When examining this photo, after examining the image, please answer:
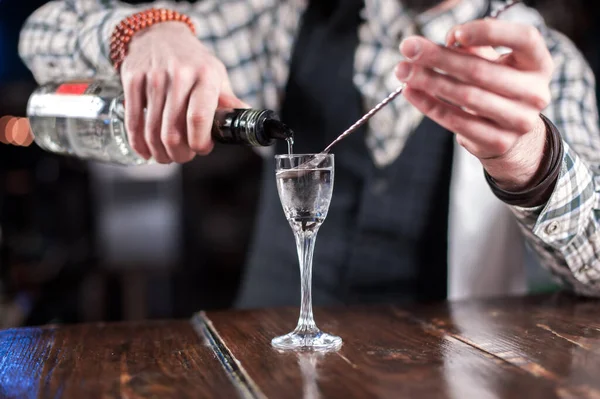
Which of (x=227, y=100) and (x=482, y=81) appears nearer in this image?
(x=482, y=81)

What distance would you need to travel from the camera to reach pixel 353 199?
177 centimetres

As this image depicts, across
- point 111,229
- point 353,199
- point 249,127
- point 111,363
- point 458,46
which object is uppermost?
point 458,46

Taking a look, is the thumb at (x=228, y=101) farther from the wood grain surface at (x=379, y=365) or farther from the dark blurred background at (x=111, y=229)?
the dark blurred background at (x=111, y=229)

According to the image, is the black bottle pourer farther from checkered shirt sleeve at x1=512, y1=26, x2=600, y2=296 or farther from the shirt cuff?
checkered shirt sleeve at x1=512, y1=26, x2=600, y2=296

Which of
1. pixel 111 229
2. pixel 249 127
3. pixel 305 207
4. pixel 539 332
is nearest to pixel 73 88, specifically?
pixel 249 127

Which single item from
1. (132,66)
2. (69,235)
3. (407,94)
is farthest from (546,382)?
(69,235)

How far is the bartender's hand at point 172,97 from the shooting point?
1.14 meters

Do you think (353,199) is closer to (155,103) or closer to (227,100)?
(227,100)

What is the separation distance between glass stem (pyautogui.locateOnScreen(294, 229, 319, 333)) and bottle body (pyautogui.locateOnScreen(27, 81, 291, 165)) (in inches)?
10.0

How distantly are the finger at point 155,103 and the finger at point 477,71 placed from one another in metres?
0.47

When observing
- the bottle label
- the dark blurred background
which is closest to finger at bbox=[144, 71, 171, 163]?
the bottle label

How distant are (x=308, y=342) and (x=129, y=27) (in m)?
0.74

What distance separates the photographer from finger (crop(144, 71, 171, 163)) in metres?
1.16

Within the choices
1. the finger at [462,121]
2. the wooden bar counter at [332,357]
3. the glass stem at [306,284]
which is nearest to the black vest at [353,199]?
the wooden bar counter at [332,357]
